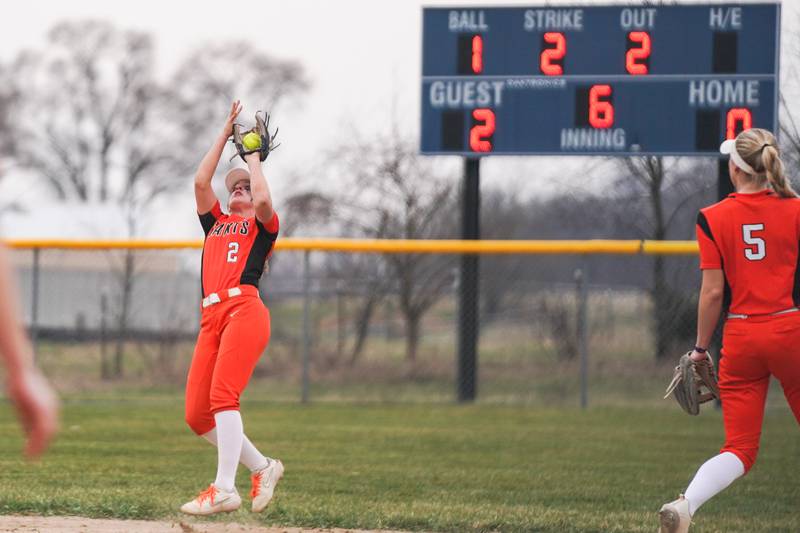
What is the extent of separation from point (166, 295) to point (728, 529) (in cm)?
1335

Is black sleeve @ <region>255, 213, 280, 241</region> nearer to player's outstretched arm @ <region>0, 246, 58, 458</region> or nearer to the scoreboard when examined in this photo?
player's outstretched arm @ <region>0, 246, 58, 458</region>

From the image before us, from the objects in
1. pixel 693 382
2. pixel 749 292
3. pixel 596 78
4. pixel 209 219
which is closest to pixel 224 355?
pixel 209 219

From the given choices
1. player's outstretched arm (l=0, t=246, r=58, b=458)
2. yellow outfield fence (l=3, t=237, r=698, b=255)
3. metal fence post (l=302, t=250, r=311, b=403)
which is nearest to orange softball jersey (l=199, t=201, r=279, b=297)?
player's outstretched arm (l=0, t=246, r=58, b=458)

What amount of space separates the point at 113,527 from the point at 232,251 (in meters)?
1.54

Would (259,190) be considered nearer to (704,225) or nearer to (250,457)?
(250,457)

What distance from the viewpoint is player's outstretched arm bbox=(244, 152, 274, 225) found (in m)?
6.03

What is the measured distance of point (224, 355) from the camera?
5.99 m

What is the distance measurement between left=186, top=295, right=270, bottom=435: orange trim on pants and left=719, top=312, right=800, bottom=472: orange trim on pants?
7.52ft

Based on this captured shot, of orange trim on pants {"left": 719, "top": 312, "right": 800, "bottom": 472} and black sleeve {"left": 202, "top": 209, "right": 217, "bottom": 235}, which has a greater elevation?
black sleeve {"left": 202, "top": 209, "right": 217, "bottom": 235}

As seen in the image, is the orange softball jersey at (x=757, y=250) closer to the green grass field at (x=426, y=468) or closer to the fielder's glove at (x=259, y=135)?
the green grass field at (x=426, y=468)

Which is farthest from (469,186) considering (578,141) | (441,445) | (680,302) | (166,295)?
(166,295)

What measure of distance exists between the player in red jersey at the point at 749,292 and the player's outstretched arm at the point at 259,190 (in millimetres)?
2121

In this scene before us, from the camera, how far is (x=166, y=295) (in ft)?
61.2

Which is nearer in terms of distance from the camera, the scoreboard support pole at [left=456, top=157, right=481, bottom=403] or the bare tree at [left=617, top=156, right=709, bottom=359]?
the scoreboard support pole at [left=456, top=157, right=481, bottom=403]
